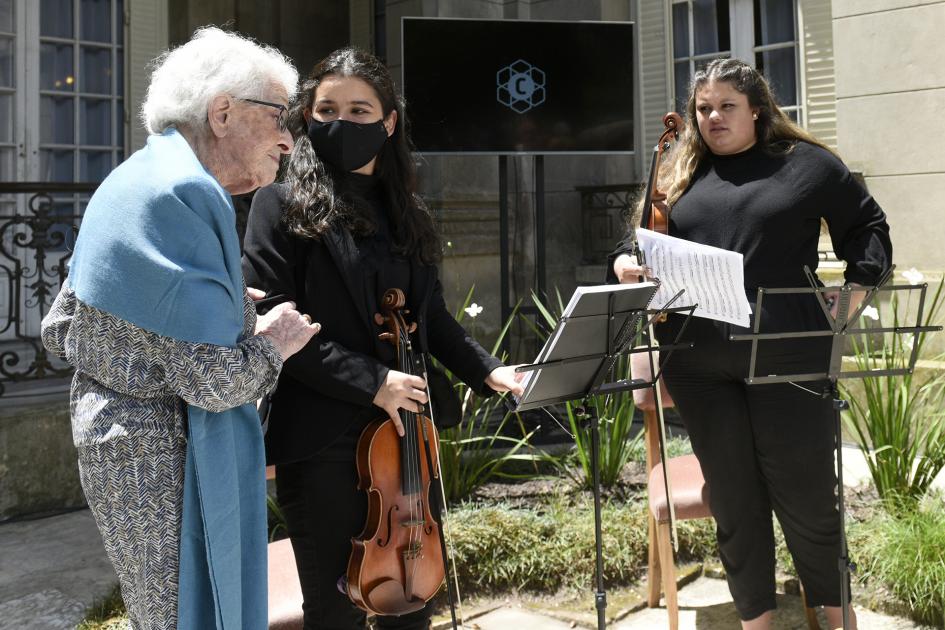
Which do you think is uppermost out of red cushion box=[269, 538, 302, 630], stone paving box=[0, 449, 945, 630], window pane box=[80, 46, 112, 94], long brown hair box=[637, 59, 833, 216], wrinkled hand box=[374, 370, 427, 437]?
window pane box=[80, 46, 112, 94]

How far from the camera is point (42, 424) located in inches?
187

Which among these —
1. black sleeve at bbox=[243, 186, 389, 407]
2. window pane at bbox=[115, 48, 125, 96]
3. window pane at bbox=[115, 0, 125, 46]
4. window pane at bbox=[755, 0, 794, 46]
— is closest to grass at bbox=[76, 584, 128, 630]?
black sleeve at bbox=[243, 186, 389, 407]

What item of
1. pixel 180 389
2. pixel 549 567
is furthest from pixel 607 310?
pixel 549 567

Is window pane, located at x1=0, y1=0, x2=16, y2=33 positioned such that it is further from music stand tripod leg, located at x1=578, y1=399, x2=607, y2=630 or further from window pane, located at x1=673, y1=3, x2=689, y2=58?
music stand tripod leg, located at x1=578, y1=399, x2=607, y2=630

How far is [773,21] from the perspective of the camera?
765 cm

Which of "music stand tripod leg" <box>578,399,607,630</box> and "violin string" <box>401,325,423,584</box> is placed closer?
"violin string" <box>401,325,423,584</box>

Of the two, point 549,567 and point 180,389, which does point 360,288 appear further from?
point 549,567

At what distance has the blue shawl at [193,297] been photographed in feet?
5.18

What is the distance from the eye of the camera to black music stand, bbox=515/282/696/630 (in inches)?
81.2

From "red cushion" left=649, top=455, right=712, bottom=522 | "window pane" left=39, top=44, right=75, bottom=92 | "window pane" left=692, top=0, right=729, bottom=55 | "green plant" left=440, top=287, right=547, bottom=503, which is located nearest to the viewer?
"red cushion" left=649, top=455, right=712, bottom=522

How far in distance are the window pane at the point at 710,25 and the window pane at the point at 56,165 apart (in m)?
5.52

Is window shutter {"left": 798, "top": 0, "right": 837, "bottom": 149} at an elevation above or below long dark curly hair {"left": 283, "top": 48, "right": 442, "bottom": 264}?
above

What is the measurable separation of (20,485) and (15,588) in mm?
1140

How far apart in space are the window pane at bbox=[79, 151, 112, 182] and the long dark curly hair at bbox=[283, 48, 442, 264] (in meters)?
6.64
